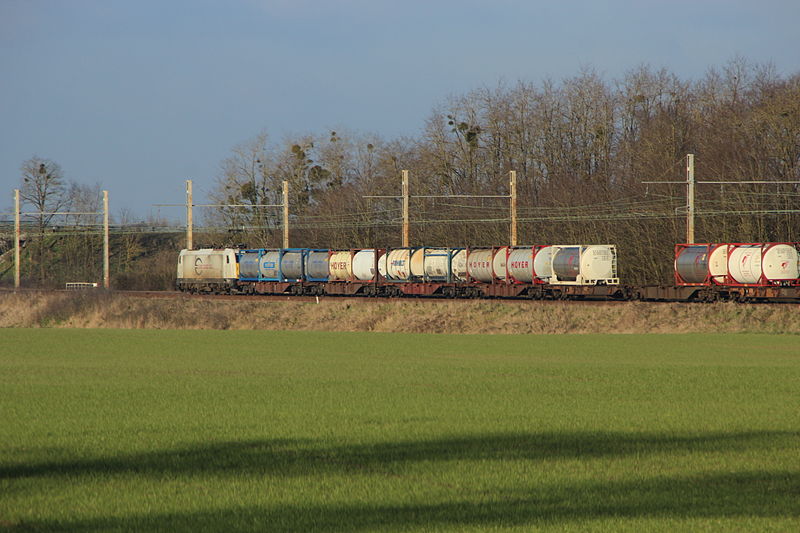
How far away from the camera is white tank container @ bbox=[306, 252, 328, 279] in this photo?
68.1 meters

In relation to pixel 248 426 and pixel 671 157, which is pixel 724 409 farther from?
pixel 671 157

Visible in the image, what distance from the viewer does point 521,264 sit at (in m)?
56.5

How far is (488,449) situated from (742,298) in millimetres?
36883

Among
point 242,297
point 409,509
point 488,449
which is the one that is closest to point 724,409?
point 488,449

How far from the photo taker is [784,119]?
64.6 meters

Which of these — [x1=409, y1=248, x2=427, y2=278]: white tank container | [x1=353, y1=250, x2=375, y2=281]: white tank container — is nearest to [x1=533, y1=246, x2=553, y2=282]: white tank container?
[x1=409, y1=248, x2=427, y2=278]: white tank container

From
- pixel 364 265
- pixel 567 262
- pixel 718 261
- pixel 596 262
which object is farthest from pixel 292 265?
pixel 718 261

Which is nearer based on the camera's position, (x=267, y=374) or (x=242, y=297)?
(x=267, y=374)

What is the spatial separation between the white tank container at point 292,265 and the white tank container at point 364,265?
4.57 m

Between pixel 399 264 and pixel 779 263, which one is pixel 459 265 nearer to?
pixel 399 264

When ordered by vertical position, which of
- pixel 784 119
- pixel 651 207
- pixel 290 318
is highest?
pixel 784 119

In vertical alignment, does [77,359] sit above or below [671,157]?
below

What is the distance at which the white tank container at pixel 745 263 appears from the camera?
4853 cm

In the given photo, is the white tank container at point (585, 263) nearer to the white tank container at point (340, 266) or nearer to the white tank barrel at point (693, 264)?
the white tank barrel at point (693, 264)
